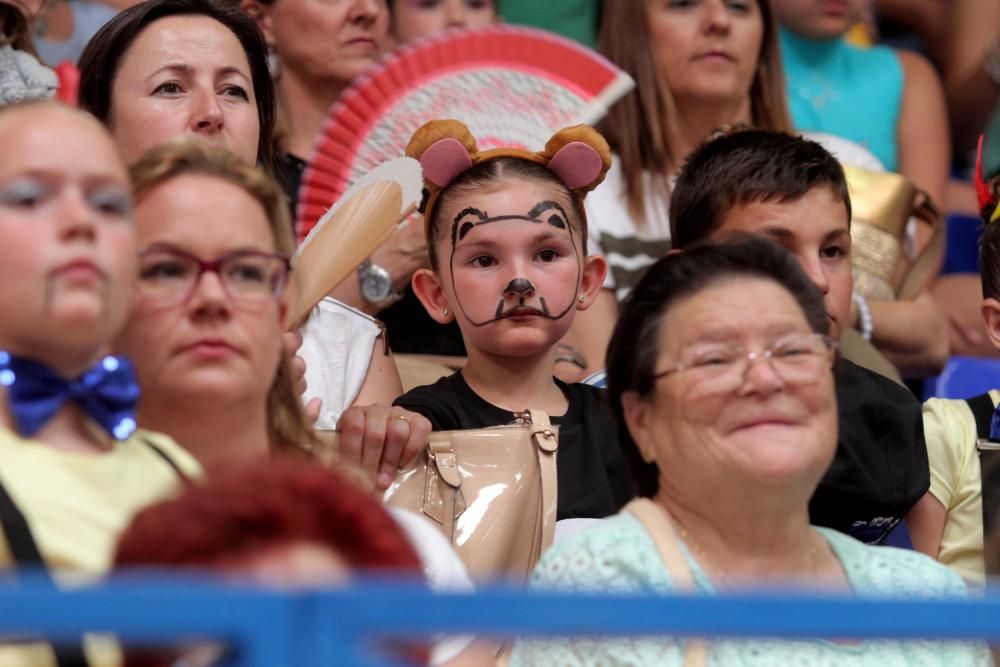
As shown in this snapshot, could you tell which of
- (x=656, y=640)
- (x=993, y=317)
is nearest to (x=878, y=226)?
(x=993, y=317)

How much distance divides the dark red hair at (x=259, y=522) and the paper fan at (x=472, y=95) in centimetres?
172

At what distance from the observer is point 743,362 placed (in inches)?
75.1

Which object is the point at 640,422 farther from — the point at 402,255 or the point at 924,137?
the point at 924,137

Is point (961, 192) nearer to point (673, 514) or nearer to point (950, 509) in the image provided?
point (950, 509)

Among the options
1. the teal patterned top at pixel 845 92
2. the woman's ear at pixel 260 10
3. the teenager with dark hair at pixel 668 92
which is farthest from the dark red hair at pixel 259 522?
the teal patterned top at pixel 845 92

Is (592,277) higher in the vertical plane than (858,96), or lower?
lower

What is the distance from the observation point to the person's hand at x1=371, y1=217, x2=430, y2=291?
9.93ft

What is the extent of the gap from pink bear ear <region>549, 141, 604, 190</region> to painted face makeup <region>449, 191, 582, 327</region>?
10 cm

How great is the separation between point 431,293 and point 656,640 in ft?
3.62

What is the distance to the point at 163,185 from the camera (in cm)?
183

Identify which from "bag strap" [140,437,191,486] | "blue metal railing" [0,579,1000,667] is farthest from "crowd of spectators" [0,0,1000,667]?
"blue metal railing" [0,579,1000,667]

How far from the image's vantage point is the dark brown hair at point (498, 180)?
2658mm

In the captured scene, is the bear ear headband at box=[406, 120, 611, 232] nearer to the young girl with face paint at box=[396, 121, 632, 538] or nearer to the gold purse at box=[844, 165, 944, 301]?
the young girl with face paint at box=[396, 121, 632, 538]

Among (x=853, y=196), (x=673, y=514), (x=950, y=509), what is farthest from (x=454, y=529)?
(x=853, y=196)
